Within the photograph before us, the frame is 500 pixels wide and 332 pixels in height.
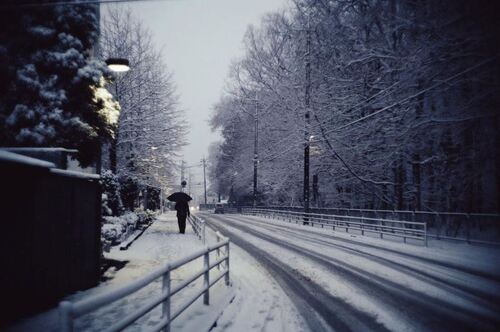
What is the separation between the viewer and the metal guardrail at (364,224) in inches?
722

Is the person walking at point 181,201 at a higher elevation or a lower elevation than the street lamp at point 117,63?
lower

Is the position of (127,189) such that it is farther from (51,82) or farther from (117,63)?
(117,63)

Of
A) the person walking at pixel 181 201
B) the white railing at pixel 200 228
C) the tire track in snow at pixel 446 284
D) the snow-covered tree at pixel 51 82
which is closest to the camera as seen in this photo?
the tire track in snow at pixel 446 284

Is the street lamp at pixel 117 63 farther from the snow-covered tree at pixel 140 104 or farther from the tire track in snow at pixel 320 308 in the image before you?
the snow-covered tree at pixel 140 104

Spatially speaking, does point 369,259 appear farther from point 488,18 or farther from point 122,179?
point 122,179

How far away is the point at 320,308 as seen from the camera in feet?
24.3

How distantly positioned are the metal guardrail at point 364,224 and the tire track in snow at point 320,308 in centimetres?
908

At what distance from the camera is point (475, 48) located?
15.4 m

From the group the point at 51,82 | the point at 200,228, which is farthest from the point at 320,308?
the point at 51,82

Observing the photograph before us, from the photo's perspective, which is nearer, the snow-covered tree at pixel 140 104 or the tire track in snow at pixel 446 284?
the tire track in snow at pixel 446 284

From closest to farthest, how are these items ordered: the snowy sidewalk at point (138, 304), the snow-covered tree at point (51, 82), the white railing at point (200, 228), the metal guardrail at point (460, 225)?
the snowy sidewalk at point (138, 304) < the snow-covered tree at point (51, 82) < the metal guardrail at point (460, 225) < the white railing at point (200, 228)

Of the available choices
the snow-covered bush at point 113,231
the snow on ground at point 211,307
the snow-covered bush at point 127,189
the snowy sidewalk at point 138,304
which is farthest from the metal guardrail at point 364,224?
the snow-covered bush at point 127,189

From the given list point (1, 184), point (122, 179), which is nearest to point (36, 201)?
point (1, 184)

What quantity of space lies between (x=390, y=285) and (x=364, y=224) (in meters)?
13.6
